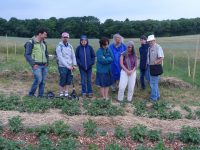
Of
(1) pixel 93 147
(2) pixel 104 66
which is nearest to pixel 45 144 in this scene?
(1) pixel 93 147

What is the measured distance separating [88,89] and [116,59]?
1.07m

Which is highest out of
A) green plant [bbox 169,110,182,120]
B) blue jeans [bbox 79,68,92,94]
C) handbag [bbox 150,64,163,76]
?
handbag [bbox 150,64,163,76]

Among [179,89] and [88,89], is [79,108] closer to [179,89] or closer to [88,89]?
[88,89]

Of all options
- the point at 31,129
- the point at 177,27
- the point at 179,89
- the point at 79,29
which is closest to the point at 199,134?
the point at 31,129

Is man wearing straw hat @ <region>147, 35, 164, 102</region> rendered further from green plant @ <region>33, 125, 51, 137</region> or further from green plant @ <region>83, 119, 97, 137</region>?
green plant @ <region>33, 125, 51, 137</region>

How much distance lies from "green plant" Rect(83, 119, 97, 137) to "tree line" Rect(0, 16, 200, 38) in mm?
26252

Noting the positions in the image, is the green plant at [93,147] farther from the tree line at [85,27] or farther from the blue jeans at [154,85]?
the tree line at [85,27]

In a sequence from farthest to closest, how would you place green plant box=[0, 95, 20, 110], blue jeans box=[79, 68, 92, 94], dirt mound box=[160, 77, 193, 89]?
dirt mound box=[160, 77, 193, 89] < blue jeans box=[79, 68, 92, 94] < green plant box=[0, 95, 20, 110]

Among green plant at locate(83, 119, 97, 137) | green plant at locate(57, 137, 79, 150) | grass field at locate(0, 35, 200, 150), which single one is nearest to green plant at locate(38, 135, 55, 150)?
grass field at locate(0, 35, 200, 150)

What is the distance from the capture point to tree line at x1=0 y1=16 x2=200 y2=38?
119ft

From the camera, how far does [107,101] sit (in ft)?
30.0

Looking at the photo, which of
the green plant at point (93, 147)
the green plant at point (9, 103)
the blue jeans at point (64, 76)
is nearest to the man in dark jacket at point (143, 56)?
the blue jeans at point (64, 76)

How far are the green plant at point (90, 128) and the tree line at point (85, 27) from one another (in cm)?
2625

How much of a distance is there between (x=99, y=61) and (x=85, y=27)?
25.9m
